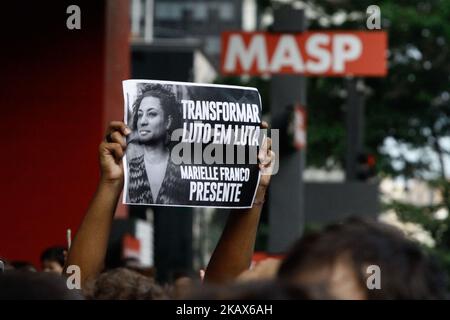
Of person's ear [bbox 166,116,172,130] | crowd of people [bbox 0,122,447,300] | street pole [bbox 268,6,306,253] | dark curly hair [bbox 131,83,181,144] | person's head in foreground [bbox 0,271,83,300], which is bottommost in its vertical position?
street pole [bbox 268,6,306,253]

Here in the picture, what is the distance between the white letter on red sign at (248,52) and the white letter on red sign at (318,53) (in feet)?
1.49

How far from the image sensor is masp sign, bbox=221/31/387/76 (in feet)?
45.8

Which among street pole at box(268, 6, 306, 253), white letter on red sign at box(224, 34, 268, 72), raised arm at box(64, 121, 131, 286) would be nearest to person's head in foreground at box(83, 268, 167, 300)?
raised arm at box(64, 121, 131, 286)

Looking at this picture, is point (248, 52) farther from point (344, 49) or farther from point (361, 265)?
point (361, 265)

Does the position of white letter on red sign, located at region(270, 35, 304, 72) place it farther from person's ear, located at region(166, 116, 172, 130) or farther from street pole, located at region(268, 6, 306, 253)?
person's ear, located at region(166, 116, 172, 130)

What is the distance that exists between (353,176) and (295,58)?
640cm

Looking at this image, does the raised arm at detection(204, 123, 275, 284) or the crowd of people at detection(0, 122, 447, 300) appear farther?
the raised arm at detection(204, 123, 275, 284)

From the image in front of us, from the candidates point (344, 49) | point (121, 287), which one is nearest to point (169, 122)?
point (121, 287)

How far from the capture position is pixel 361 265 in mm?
2791

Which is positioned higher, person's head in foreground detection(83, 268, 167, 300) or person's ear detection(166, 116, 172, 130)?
person's ear detection(166, 116, 172, 130)

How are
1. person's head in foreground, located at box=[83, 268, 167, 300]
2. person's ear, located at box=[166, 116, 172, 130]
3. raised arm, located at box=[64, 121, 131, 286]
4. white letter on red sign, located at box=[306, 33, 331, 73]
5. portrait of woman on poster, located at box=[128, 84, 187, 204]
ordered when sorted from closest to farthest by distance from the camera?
person's head in foreground, located at box=[83, 268, 167, 300]
raised arm, located at box=[64, 121, 131, 286]
portrait of woman on poster, located at box=[128, 84, 187, 204]
person's ear, located at box=[166, 116, 172, 130]
white letter on red sign, located at box=[306, 33, 331, 73]

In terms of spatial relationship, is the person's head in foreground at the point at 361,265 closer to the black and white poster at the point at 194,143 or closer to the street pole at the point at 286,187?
the black and white poster at the point at 194,143
